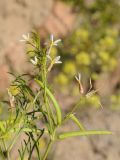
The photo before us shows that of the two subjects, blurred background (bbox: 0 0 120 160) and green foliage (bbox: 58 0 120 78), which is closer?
blurred background (bbox: 0 0 120 160)

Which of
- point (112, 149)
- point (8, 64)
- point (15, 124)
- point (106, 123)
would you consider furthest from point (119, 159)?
point (15, 124)

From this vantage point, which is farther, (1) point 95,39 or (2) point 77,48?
(1) point 95,39

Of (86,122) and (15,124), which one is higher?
(15,124)

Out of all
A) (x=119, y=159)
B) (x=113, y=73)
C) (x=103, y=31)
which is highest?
(x=103, y=31)

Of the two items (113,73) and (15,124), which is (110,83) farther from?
(15,124)

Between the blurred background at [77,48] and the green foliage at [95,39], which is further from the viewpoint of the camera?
the green foliage at [95,39]

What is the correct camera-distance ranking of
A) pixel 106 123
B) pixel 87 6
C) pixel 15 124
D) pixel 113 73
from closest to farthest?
pixel 15 124 → pixel 106 123 → pixel 113 73 → pixel 87 6

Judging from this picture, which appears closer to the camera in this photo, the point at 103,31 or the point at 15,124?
the point at 15,124

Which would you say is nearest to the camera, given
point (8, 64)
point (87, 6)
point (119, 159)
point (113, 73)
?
point (119, 159)
